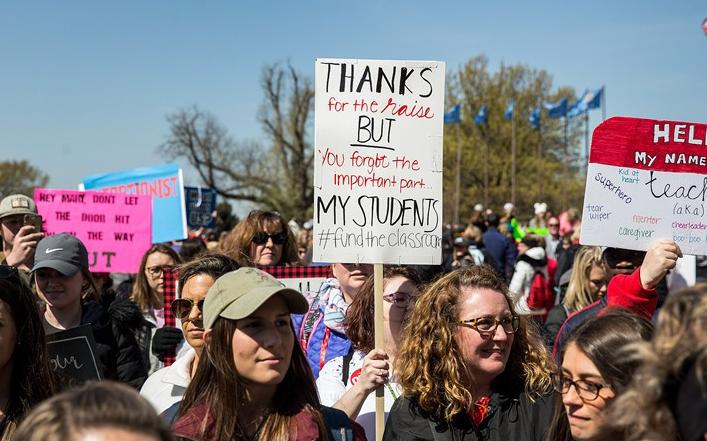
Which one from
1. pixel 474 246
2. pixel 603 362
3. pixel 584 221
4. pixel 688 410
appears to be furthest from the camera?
pixel 474 246

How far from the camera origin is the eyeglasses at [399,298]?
14.2 ft

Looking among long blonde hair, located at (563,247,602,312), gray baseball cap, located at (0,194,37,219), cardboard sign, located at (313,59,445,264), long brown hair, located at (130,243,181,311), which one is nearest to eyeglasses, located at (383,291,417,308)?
cardboard sign, located at (313,59,445,264)

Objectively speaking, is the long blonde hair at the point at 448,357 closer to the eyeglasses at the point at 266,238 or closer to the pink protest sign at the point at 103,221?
the eyeglasses at the point at 266,238

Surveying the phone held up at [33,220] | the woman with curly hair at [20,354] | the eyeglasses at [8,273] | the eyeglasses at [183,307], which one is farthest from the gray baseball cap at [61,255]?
the woman with curly hair at [20,354]

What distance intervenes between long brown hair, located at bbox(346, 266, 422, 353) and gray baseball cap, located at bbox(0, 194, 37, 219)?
2.56m

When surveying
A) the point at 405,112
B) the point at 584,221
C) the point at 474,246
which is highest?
the point at 405,112

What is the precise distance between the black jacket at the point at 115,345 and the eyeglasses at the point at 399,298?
60.2 inches

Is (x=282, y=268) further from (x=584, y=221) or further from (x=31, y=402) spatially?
(x=31, y=402)

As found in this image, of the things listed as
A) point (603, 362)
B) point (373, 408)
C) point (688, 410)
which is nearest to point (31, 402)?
point (373, 408)

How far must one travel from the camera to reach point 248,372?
279 centimetres

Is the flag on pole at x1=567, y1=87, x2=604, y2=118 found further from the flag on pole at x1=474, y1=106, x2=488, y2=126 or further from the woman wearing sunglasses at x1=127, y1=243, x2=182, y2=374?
the woman wearing sunglasses at x1=127, y1=243, x2=182, y2=374

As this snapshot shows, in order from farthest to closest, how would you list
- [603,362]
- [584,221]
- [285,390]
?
[584,221], [285,390], [603,362]

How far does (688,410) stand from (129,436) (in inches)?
40.5

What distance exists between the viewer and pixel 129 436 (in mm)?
1671
